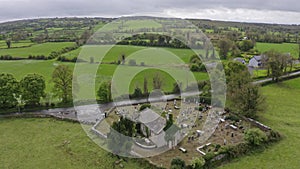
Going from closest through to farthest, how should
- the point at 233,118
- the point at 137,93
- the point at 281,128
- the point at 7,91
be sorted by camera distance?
the point at 281,128
the point at 233,118
the point at 7,91
the point at 137,93

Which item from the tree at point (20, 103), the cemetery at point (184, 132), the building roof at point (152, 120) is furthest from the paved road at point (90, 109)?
the building roof at point (152, 120)

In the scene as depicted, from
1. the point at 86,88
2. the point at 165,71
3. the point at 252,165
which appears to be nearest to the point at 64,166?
the point at 252,165

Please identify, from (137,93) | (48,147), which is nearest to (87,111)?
(137,93)

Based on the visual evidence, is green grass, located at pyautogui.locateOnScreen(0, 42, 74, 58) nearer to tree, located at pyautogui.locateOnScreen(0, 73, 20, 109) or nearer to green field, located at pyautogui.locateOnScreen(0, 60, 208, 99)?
green field, located at pyautogui.locateOnScreen(0, 60, 208, 99)

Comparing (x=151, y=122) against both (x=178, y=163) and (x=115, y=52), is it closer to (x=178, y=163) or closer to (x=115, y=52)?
(x=178, y=163)

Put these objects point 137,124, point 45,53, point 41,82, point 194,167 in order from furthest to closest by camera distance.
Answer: point 45,53 < point 41,82 < point 137,124 < point 194,167

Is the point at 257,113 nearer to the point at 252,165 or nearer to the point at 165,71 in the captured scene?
the point at 252,165
